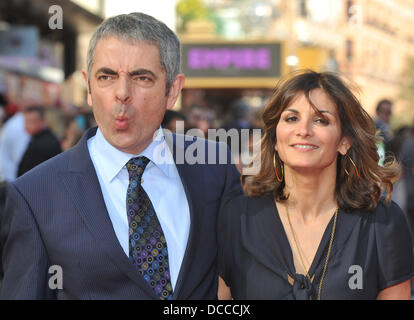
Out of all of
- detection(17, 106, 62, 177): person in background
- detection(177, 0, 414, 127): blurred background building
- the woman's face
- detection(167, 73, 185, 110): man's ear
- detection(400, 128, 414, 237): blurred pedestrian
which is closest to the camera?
detection(167, 73, 185, 110): man's ear

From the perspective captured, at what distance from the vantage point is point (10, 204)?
249 centimetres

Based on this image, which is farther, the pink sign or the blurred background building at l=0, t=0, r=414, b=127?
the pink sign

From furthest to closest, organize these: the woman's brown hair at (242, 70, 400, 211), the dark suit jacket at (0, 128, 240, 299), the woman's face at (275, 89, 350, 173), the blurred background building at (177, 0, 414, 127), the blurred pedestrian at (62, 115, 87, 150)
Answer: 1. the blurred background building at (177, 0, 414, 127)
2. the blurred pedestrian at (62, 115, 87, 150)
3. the woman's brown hair at (242, 70, 400, 211)
4. the woman's face at (275, 89, 350, 173)
5. the dark suit jacket at (0, 128, 240, 299)

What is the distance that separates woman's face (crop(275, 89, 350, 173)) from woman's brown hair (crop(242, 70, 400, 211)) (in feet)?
0.12

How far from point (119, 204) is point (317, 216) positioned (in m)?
1.00

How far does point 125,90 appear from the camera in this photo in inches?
99.3

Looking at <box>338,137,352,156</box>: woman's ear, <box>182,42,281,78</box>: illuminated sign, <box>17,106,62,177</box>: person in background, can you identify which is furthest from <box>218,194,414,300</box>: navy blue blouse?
<box>182,42,281,78</box>: illuminated sign

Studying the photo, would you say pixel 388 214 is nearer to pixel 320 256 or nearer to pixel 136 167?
pixel 320 256

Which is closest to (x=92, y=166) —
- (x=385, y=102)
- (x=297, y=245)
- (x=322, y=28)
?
(x=297, y=245)

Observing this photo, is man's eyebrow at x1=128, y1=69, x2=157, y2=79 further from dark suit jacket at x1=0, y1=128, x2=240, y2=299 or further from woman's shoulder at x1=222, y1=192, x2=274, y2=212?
woman's shoulder at x1=222, y1=192, x2=274, y2=212

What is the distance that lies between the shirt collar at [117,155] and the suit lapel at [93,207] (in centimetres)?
6

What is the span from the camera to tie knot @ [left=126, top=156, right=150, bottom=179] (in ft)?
8.60
